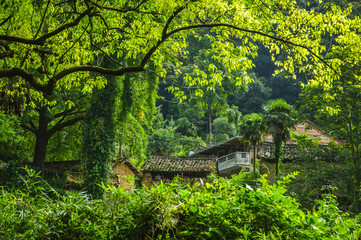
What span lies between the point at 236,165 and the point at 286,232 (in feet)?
118

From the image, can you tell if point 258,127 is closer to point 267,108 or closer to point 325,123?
point 267,108

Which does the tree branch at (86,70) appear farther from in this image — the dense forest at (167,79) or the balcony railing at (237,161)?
the balcony railing at (237,161)

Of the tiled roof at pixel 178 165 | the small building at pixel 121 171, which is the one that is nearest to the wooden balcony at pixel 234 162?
the tiled roof at pixel 178 165

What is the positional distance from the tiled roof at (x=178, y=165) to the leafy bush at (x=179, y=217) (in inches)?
1230

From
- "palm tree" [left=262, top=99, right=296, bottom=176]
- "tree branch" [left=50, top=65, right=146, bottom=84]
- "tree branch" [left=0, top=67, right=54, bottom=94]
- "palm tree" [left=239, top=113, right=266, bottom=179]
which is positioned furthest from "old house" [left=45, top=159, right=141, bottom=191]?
"tree branch" [left=50, top=65, right=146, bottom=84]

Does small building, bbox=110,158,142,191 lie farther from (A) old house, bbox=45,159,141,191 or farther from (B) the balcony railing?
(B) the balcony railing

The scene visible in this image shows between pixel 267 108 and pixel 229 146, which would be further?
pixel 229 146

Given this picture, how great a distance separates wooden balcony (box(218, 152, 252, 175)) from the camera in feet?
125

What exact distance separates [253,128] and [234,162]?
8531 millimetres

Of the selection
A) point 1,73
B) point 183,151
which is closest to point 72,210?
point 1,73

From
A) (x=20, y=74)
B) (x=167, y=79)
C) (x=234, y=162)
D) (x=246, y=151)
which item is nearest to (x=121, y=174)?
(x=234, y=162)

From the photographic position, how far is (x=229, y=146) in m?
44.2

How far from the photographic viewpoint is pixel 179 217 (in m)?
3.19

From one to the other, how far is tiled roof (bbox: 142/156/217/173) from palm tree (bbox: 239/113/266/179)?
4663 millimetres
